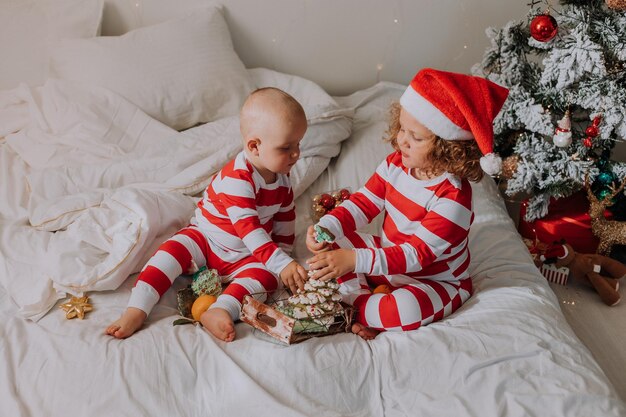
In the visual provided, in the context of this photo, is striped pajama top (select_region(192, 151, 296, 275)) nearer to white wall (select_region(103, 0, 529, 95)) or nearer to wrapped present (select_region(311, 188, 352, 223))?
wrapped present (select_region(311, 188, 352, 223))

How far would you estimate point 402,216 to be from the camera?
1.40 metres

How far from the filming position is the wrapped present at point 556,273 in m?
1.87

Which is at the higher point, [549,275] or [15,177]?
[549,275]

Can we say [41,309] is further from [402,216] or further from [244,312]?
[402,216]

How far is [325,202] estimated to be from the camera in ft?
5.56

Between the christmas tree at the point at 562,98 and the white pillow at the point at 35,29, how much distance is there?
4.68 ft

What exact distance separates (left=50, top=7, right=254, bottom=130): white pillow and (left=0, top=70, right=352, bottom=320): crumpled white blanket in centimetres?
7

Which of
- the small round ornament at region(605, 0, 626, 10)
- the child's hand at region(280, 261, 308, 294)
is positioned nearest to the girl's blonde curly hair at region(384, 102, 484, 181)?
the child's hand at region(280, 261, 308, 294)

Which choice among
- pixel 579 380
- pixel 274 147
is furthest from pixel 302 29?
pixel 579 380

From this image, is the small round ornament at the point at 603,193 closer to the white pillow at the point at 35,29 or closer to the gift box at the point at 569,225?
the gift box at the point at 569,225

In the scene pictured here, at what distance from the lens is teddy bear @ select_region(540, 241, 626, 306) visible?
183 cm

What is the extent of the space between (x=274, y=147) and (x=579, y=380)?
82 centimetres

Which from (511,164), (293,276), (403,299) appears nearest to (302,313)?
(293,276)

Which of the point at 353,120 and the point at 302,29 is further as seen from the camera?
the point at 302,29
